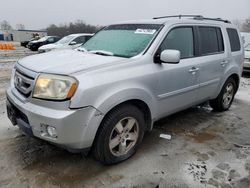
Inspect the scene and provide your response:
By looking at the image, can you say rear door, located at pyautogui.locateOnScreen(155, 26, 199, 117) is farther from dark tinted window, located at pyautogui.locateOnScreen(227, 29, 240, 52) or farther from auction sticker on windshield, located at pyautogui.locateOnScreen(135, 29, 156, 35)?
dark tinted window, located at pyautogui.locateOnScreen(227, 29, 240, 52)

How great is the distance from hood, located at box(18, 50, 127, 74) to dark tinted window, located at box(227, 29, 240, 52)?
9.51ft

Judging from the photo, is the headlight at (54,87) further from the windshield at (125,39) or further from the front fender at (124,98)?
the windshield at (125,39)

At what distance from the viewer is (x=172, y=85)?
359 cm

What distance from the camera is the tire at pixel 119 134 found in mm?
2850

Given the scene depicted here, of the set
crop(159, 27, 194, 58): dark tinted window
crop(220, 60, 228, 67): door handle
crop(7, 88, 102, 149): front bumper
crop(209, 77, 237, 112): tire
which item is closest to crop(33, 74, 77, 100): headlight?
crop(7, 88, 102, 149): front bumper

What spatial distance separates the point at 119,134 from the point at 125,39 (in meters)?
1.43

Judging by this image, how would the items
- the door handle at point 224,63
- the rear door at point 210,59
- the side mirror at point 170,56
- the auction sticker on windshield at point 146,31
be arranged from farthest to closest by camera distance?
1. the door handle at point 224,63
2. the rear door at point 210,59
3. the auction sticker on windshield at point 146,31
4. the side mirror at point 170,56

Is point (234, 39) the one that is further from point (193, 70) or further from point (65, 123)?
point (65, 123)

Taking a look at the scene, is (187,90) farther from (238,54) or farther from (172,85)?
(238,54)

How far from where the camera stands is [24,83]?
2912 mm

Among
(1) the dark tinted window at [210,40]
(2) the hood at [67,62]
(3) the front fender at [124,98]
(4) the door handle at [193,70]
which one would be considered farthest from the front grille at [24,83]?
(1) the dark tinted window at [210,40]

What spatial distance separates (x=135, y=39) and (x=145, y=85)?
786 mm

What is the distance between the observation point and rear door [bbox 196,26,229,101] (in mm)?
4188

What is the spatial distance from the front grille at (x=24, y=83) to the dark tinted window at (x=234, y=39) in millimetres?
3913
